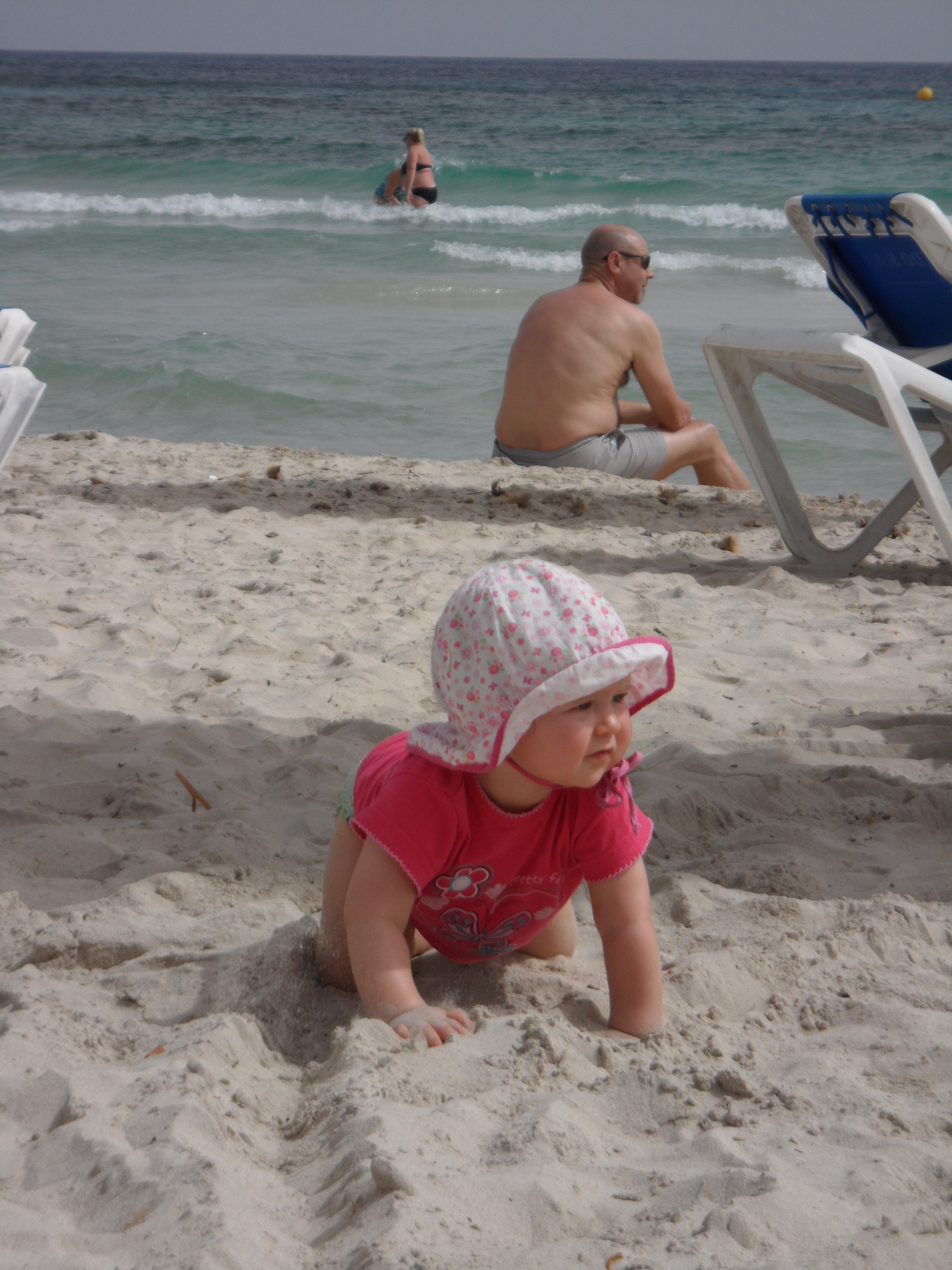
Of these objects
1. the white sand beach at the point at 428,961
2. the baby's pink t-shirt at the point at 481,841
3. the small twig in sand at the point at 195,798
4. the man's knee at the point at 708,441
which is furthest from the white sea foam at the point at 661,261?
the baby's pink t-shirt at the point at 481,841

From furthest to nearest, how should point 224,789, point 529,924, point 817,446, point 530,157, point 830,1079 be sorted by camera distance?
point 530,157, point 817,446, point 224,789, point 529,924, point 830,1079

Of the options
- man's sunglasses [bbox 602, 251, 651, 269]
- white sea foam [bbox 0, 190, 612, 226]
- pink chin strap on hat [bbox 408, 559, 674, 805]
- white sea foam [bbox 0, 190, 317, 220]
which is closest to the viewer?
pink chin strap on hat [bbox 408, 559, 674, 805]

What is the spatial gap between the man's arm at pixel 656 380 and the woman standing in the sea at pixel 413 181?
13516 mm

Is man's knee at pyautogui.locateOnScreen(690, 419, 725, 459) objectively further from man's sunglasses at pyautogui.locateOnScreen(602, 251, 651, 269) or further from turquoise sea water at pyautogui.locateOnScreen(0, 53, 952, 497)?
man's sunglasses at pyautogui.locateOnScreen(602, 251, 651, 269)

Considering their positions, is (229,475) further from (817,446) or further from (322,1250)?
(322,1250)

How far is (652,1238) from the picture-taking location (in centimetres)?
125

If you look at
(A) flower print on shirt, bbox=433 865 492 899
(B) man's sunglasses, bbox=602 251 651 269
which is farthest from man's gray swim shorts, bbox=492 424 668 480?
(A) flower print on shirt, bbox=433 865 492 899

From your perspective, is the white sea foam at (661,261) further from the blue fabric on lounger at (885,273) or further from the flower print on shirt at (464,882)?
the flower print on shirt at (464,882)

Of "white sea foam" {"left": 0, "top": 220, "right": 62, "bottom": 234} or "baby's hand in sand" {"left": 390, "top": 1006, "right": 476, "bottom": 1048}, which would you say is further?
"white sea foam" {"left": 0, "top": 220, "right": 62, "bottom": 234}

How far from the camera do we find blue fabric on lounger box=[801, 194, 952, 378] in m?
4.07

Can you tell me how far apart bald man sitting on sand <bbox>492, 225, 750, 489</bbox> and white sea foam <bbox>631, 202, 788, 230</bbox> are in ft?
39.4

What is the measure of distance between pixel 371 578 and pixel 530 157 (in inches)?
956

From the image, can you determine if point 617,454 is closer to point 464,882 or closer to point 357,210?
point 464,882

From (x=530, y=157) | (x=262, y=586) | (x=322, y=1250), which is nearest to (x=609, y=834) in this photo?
(x=322, y=1250)
